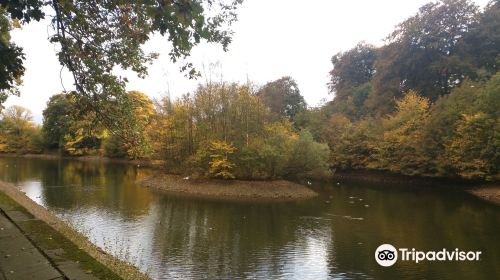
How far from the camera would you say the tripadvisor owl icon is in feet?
47.6

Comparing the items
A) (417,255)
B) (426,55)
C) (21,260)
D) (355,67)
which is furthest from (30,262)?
(355,67)

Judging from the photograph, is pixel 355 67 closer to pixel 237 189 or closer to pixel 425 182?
pixel 425 182

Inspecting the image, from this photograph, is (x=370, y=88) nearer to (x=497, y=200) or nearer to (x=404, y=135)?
(x=404, y=135)

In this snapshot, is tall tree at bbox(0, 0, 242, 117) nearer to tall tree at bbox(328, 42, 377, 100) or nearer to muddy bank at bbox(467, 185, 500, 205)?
muddy bank at bbox(467, 185, 500, 205)

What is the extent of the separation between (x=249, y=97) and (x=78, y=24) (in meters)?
28.1

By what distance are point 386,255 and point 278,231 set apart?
564cm

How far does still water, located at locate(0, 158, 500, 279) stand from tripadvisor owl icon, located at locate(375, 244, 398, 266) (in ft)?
0.92

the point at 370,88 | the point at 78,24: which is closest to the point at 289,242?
the point at 78,24

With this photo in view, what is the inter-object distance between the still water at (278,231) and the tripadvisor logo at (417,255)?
0.37 meters

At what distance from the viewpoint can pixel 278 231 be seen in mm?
19484

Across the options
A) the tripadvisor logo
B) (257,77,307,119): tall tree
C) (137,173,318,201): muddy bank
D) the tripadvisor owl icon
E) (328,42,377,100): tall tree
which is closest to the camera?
the tripadvisor owl icon

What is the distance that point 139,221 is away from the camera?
808 inches

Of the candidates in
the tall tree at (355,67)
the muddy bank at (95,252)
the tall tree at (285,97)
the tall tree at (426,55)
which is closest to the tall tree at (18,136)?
the tall tree at (285,97)

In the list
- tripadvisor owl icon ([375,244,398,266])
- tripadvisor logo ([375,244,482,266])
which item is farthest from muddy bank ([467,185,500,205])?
tripadvisor owl icon ([375,244,398,266])
